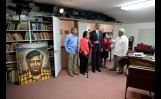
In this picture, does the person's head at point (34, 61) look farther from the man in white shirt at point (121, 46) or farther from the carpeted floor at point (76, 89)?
the man in white shirt at point (121, 46)

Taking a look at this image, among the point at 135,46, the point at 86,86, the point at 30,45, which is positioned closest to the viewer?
the point at 86,86

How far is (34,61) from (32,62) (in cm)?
6

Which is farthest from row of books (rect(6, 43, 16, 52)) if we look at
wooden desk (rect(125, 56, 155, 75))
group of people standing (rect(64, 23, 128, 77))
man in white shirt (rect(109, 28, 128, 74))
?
wooden desk (rect(125, 56, 155, 75))

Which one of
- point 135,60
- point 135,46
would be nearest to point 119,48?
point 135,60

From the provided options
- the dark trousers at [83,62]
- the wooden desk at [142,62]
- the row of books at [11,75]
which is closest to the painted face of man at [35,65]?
the row of books at [11,75]

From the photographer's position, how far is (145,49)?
4852mm

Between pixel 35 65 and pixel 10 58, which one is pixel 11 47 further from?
pixel 35 65

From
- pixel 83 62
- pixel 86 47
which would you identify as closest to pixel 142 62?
pixel 86 47

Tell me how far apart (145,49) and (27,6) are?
509 centimetres

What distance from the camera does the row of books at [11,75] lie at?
2.76 meters

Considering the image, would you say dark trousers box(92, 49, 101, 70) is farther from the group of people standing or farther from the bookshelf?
the bookshelf

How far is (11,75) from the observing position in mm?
2801
